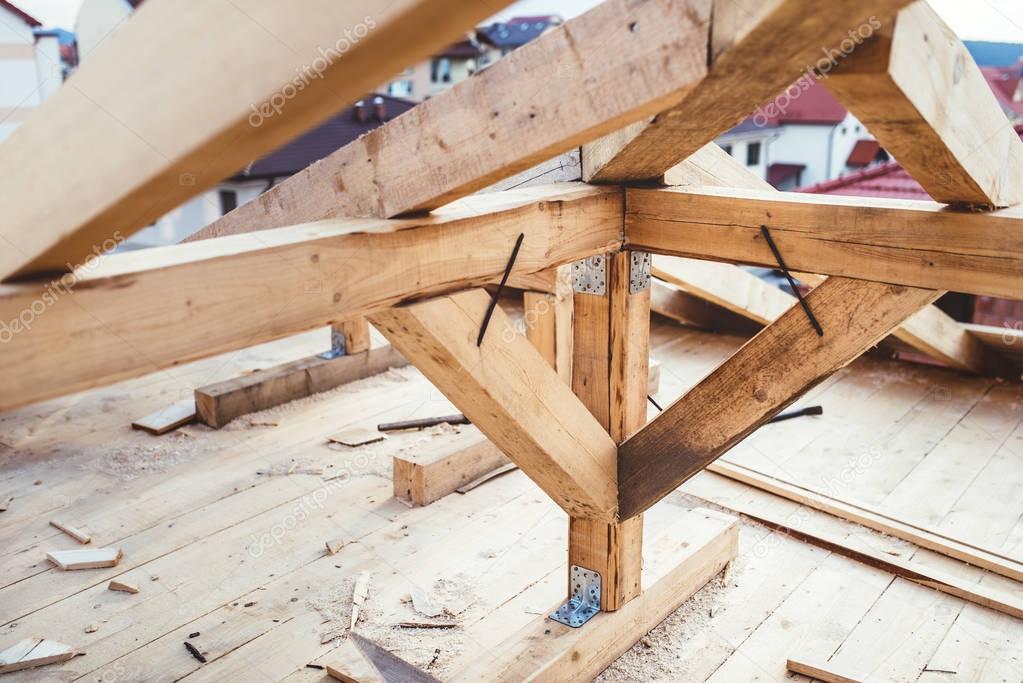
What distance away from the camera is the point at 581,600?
2746 millimetres

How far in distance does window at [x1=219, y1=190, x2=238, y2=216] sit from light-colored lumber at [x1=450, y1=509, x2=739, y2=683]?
38.9ft

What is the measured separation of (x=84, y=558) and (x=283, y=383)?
1.70 metres

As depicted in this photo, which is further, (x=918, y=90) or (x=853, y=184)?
(x=853, y=184)

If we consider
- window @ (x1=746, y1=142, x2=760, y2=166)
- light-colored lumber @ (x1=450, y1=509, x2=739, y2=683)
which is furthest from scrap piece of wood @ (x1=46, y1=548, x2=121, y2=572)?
window @ (x1=746, y1=142, x2=760, y2=166)

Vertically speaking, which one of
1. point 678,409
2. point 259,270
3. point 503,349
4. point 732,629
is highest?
point 259,270

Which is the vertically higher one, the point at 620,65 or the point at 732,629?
the point at 620,65

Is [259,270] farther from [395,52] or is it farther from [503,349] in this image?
[503,349]

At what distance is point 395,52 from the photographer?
1.08 metres

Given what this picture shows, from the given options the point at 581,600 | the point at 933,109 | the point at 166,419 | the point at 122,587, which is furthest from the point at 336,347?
the point at 933,109

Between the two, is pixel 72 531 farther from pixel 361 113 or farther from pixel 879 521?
pixel 361 113

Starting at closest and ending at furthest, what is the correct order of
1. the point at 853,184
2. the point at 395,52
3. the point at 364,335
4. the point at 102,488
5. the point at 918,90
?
the point at 395,52 < the point at 918,90 < the point at 102,488 < the point at 364,335 < the point at 853,184

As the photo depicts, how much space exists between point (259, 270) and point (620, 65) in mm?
673

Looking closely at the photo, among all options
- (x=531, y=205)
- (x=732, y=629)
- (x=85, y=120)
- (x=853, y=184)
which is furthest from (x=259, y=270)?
(x=853, y=184)

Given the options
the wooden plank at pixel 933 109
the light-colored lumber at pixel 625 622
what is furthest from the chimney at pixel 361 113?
the wooden plank at pixel 933 109
